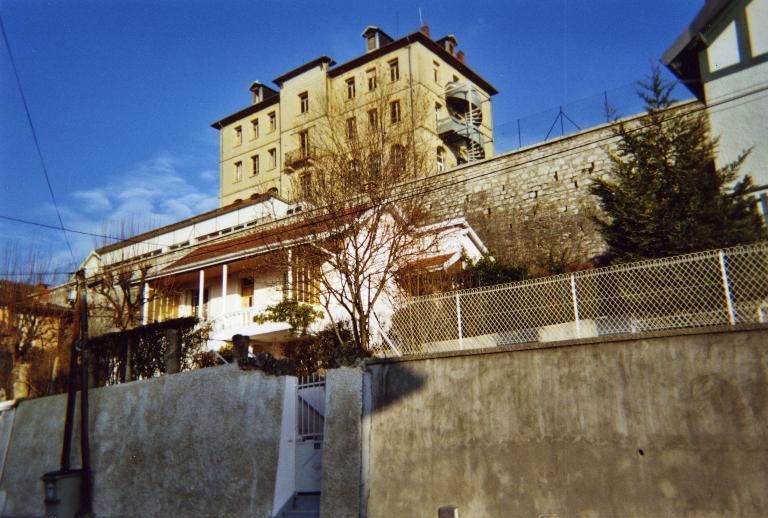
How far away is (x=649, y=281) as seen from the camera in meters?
8.95

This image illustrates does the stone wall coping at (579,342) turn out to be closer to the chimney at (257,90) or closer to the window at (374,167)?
the window at (374,167)

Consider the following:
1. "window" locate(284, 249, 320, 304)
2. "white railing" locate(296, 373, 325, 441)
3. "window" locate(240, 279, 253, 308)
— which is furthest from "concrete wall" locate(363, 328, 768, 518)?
"window" locate(240, 279, 253, 308)

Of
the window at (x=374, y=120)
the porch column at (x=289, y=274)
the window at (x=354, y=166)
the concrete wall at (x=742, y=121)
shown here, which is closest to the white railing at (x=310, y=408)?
the porch column at (x=289, y=274)

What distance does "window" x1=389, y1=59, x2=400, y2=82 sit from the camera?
39969mm

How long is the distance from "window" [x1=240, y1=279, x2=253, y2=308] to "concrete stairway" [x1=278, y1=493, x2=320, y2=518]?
45.7 ft

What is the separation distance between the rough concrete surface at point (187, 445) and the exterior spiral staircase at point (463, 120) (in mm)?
28019

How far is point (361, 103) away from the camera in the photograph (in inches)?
1372

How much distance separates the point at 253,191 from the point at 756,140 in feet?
121

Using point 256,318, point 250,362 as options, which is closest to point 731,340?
point 250,362

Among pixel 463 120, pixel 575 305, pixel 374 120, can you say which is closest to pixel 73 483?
pixel 374 120

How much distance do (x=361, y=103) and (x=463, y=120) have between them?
28.5ft

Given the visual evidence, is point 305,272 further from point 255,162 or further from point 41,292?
point 255,162

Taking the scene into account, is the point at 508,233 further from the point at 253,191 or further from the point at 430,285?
the point at 253,191

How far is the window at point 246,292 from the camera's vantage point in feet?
79.0
